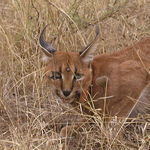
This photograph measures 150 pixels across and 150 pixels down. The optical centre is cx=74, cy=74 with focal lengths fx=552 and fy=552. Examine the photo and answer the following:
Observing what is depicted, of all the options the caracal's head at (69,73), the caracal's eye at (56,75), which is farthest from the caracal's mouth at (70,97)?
the caracal's eye at (56,75)

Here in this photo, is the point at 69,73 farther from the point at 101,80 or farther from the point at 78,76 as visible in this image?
the point at 101,80

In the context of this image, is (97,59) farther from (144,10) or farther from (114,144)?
(144,10)

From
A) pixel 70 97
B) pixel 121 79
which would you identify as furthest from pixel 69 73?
pixel 121 79

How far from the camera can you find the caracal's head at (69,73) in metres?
4.57

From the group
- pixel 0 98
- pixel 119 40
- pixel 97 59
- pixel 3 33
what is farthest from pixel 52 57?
pixel 119 40

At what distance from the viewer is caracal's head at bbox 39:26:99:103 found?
15.0ft

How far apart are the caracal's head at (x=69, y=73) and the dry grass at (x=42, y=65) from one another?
0.27 metres

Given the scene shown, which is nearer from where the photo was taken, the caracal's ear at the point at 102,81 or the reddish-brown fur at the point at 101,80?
the reddish-brown fur at the point at 101,80

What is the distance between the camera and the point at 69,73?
15.0 ft

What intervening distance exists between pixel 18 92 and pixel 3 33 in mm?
742

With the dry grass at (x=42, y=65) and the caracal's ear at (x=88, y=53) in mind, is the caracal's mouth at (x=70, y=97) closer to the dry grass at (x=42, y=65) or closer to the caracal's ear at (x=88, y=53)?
the dry grass at (x=42, y=65)

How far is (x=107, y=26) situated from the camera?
676 centimetres

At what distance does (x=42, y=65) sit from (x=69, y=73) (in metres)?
1.39

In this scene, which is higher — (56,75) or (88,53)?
(88,53)
